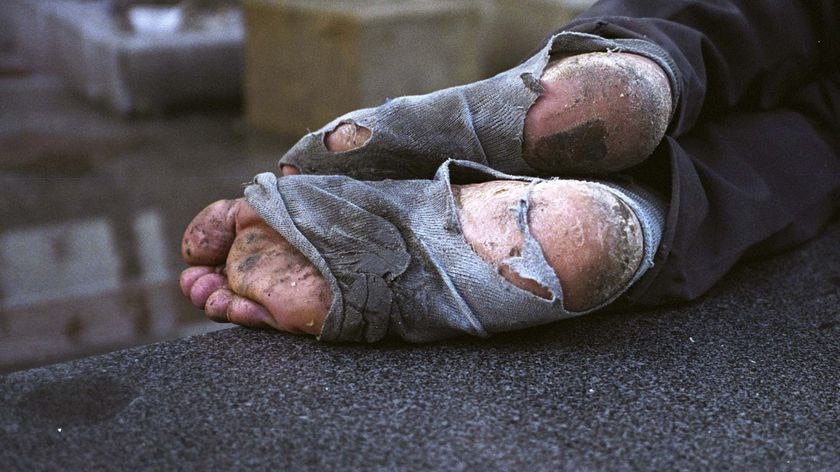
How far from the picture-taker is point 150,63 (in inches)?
148

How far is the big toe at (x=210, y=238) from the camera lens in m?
0.95

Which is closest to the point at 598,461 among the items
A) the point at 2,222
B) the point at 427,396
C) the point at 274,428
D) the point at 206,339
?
the point at 427,396

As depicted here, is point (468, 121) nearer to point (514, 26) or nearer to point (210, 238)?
point (210, 238)

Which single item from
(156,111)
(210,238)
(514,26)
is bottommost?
(156,111)

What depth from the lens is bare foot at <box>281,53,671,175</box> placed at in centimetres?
88

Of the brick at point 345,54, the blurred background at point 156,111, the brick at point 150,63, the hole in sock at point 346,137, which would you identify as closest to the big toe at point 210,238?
the hole in sock at point 346,137

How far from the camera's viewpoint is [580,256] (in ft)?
2.64

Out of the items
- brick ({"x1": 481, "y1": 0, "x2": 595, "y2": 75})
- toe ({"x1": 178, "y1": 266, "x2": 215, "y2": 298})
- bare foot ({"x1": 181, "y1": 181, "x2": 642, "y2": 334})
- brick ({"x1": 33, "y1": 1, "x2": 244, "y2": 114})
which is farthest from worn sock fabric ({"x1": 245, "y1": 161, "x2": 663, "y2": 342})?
brick ({"x1": 33, "y1": 1, "x2": 244, "y2": 114})

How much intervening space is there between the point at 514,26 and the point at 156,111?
160 centimetres

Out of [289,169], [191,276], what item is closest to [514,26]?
[289,169]

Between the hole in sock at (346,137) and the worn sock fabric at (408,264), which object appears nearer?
the worn sock fabric at (408,264)

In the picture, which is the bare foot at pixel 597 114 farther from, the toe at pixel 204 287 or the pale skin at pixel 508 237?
the toe at pixel 204 287

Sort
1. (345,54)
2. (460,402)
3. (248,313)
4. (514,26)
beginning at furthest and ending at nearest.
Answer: (514,26), (345,54), (248,313), (460,402)

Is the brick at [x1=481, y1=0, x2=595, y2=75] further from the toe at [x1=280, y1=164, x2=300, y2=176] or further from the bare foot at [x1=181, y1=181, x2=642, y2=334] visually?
the bare foot at [x1=181, y1=181, x2=642, y2=334]
